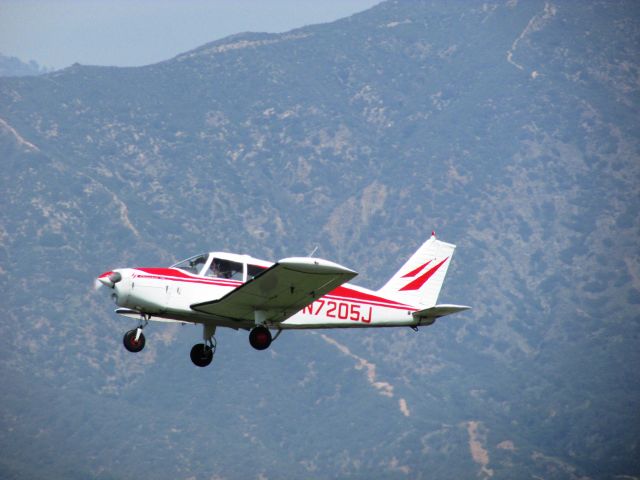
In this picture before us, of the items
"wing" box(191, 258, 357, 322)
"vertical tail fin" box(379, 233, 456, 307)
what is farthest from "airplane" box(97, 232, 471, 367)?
"vertical tail fin" box(379, 233, 456, 307)

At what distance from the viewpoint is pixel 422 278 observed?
40.9 metres

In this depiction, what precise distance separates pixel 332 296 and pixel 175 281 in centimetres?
470

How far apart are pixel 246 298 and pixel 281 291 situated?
3.01 feet

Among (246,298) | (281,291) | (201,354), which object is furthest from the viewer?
(201,354)

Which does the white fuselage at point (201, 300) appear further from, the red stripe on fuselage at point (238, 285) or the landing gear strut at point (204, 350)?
the landing gear strut at point (204, 350)

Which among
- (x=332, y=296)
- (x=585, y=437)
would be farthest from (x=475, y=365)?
(x=332, y=296)

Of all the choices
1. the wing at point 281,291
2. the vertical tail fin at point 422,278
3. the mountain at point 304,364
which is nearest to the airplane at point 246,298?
the wing at point 281,291

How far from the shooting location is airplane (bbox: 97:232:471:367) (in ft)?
115

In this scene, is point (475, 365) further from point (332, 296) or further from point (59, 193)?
point (332, 296)

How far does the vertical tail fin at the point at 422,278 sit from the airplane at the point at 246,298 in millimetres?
860

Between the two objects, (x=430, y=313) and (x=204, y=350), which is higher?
(x=430, y=313)

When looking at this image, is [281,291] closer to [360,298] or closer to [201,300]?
[201,300]

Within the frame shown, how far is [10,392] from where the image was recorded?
147m

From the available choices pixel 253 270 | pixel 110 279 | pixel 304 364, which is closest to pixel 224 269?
pixel 253 270
